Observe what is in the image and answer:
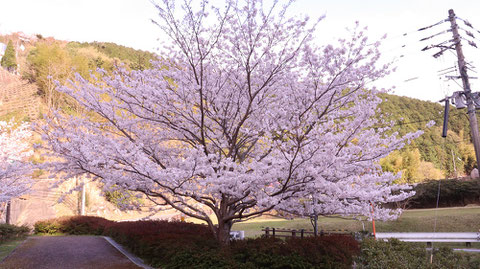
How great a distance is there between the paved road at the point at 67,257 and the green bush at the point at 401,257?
5.74 metres

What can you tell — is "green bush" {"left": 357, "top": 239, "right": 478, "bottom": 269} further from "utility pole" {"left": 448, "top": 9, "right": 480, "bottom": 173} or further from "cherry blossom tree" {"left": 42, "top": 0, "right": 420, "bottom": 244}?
"utility pole" {"left": 448, "top": 9, "right": 480, "bottom": 173}

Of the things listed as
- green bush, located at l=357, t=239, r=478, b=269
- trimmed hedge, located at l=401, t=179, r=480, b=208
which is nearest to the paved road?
green bush, located at l=357, t=239, r=478, b=269

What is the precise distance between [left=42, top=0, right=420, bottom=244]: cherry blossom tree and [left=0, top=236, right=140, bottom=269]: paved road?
3036mm

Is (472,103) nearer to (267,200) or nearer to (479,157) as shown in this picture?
(479,157)

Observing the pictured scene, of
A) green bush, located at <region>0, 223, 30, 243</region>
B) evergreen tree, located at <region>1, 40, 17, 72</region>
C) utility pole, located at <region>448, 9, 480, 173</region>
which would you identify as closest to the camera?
utility pole, located at <region>448, 9, 480, 173</region>

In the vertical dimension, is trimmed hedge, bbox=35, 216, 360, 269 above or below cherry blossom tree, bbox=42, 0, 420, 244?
below

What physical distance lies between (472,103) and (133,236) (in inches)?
493

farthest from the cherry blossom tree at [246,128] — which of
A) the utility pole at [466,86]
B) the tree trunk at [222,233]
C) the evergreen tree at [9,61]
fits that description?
the evergreen tree at [9,61]

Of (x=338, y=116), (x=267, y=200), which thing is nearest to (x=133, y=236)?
(x=267, y=200)

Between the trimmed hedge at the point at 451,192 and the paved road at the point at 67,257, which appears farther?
the trimmed hedge at the point at 451,192

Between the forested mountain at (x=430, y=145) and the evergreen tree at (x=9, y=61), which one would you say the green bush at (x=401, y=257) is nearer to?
the forested mountain at (x=430, y=145)

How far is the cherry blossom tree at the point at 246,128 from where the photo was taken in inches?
245

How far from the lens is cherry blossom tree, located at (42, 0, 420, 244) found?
623 centimetres

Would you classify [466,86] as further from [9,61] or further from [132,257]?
[9,61]
